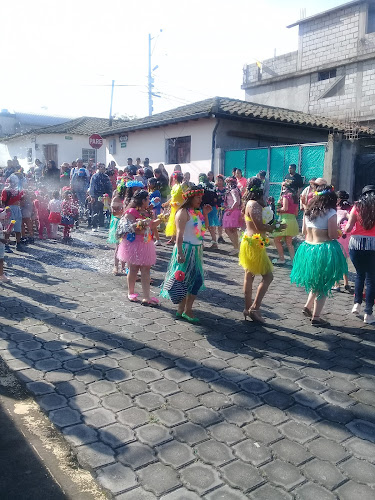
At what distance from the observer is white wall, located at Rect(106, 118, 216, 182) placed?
15.9 metres

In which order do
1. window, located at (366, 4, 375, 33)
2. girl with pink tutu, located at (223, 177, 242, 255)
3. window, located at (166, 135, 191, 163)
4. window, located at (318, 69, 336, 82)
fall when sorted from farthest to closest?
window, located at (318, 69, 336, 82), window, located at (366, 4, 375, 33), window, located at (166, 135, 191, 163), girl with pink tutu, located at (223, 177, 242, 255)

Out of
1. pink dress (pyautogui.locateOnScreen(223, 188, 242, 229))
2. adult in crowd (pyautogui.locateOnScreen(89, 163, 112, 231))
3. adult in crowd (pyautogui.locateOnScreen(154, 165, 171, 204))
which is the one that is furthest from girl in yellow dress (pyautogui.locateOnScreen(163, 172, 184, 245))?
adult in crowd (pyautogui.locateOnScreen(89, 163, 112, 231))

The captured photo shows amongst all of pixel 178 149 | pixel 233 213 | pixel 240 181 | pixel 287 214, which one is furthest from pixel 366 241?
pixel 178 149

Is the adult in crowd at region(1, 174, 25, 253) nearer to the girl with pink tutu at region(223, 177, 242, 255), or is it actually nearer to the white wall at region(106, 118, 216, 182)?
the girl with pink tutu at region(223, 177, 242, 255)

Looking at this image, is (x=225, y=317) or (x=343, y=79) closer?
(x=225, y=317)

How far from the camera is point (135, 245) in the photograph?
6.02 meters

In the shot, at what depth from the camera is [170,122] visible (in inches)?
663

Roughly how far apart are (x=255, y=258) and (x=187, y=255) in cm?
A: 82

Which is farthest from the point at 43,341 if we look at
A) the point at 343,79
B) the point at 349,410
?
the point at 343,79

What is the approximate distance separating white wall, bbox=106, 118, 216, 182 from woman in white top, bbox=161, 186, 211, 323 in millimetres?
10798

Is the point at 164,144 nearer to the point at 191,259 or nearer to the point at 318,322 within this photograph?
the point at 191,259

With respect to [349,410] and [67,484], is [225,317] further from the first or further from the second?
[67,484]

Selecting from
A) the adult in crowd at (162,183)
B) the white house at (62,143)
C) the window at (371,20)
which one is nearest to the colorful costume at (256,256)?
the adult in crowd at (162,183)

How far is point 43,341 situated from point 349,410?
3107mm
